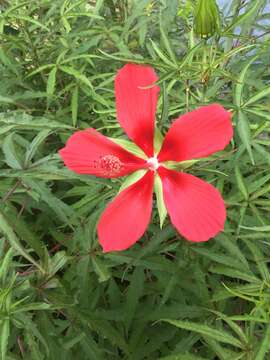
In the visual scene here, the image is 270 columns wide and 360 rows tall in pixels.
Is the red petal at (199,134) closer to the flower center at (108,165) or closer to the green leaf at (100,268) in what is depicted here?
the flower center at (108,165)

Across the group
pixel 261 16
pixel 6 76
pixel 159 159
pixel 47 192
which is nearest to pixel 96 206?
pixel 47 192

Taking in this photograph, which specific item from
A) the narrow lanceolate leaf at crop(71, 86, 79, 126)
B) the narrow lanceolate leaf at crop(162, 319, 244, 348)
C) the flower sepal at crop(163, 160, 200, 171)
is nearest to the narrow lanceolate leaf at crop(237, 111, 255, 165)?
the flower sepal at crop(163, 160, 200, 171)

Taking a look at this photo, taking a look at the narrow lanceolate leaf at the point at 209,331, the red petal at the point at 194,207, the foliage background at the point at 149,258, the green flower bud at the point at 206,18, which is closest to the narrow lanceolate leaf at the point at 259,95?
the foliage background at the point at 149,258

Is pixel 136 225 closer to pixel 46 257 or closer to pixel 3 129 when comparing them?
pixel 46 257

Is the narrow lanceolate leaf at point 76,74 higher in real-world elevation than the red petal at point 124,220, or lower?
lower

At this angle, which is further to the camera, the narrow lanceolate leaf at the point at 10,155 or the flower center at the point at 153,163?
the narrow lanceolate leaf at the point at 10,155

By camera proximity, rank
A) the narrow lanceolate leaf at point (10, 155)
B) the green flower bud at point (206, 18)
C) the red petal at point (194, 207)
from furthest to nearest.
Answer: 1. the narrow lanceolate leaf at point (10, 155)
2. the green flower bud at point (206, 18)
3. the red petal at point (194, 207)

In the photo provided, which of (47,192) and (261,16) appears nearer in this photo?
(47,192)

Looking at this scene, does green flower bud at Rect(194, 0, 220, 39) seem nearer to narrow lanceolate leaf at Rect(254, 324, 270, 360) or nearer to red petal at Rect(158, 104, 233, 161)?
red petal at Rect(158, 104, 233, 161)
